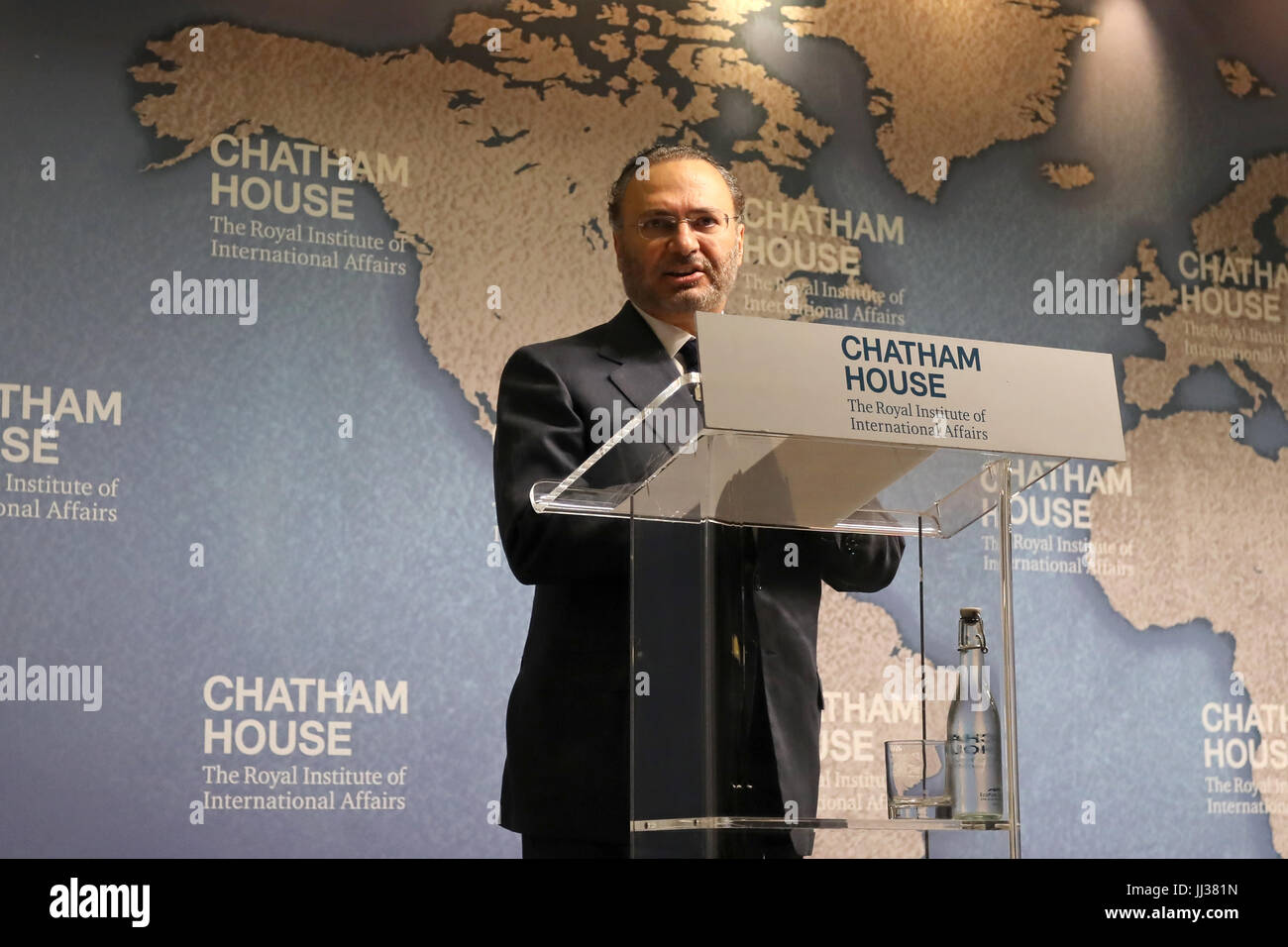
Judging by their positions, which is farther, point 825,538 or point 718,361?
point 825,538

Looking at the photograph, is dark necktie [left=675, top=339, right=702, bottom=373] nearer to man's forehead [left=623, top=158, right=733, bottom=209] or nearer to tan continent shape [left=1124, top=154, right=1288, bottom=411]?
man's forehead [left=623, top=158, right=733, bottom=209]

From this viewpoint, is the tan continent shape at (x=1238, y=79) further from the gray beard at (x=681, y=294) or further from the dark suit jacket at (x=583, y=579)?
the dark suit jacket at (x=583, y=579)

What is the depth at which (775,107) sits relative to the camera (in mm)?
3920

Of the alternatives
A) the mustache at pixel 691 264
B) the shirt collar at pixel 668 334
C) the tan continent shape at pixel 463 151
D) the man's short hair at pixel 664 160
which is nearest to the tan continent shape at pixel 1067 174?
the tan continent shape at pixel 463 151

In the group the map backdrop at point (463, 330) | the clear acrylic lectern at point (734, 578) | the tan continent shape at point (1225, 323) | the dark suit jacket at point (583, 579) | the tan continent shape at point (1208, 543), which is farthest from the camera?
the tan continent shape at point (1225, 323)

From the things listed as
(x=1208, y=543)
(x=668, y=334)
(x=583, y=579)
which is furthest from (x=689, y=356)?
(x=1208, y=543)

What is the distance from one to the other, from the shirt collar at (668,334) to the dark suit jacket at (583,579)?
2cm

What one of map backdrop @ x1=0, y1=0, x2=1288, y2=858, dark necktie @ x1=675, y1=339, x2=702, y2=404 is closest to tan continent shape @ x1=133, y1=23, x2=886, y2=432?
map backdrop @ x1=0, y1=0, x2=1288, y2=858

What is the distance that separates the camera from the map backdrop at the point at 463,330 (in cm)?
308

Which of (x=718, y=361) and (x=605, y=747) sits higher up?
(x=718, y=361)

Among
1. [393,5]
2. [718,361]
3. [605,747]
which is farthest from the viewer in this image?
[393,5]

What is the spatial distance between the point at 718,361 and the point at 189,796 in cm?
210
